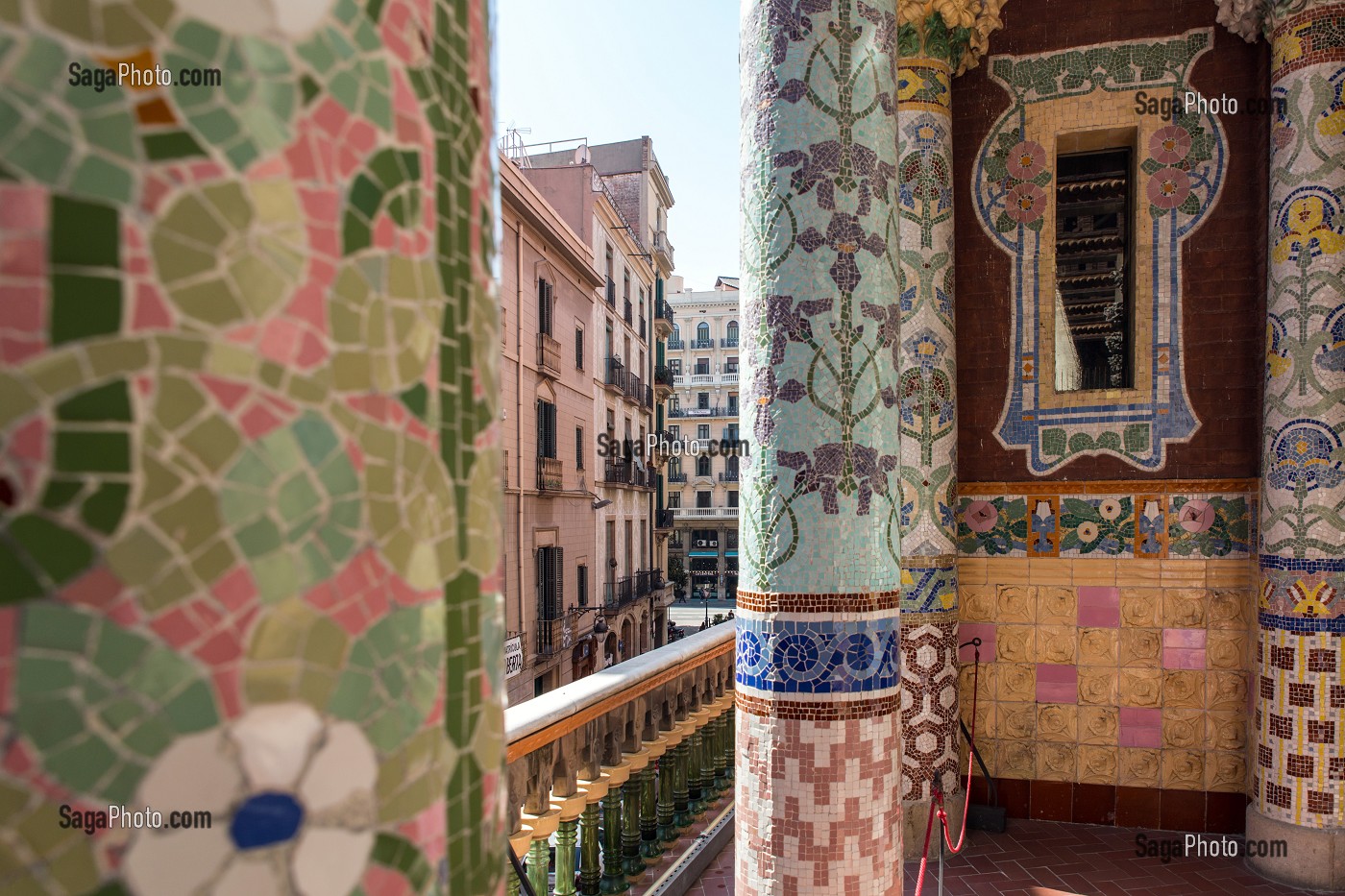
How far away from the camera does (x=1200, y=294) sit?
6.05 metres

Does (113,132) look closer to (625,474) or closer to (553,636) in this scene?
(553,636)

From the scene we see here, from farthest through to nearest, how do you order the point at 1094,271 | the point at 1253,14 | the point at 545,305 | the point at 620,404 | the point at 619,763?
the point at 620,404 < the point at 545,305 < the point at 1094,271 < the point at 1253,14 < the point at 619,763

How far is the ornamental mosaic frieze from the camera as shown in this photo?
239 inches

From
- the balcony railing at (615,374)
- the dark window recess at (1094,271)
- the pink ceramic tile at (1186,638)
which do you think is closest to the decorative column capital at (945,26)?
the dark window recess at (1094,271)

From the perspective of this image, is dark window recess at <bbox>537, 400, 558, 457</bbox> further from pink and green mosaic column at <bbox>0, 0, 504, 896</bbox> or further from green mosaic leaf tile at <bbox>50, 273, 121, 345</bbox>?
green mosaic leaf tile at <bbox>50, 273, 121, 345</bbox>

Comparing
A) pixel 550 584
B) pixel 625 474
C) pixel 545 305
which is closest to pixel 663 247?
pixel 625 474

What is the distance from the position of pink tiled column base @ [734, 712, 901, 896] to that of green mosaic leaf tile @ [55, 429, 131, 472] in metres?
→ 3.01

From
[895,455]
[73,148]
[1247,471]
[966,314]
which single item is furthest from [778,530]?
[1247,471]

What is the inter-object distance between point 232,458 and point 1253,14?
7280 millimetres

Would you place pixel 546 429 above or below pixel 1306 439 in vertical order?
above

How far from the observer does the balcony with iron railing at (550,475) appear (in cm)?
1716

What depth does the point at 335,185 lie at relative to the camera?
530mm

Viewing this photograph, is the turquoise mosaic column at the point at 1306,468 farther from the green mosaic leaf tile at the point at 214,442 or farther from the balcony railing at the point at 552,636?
the balcony railing at the point at 552,636

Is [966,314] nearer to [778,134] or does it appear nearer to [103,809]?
[778,134]
